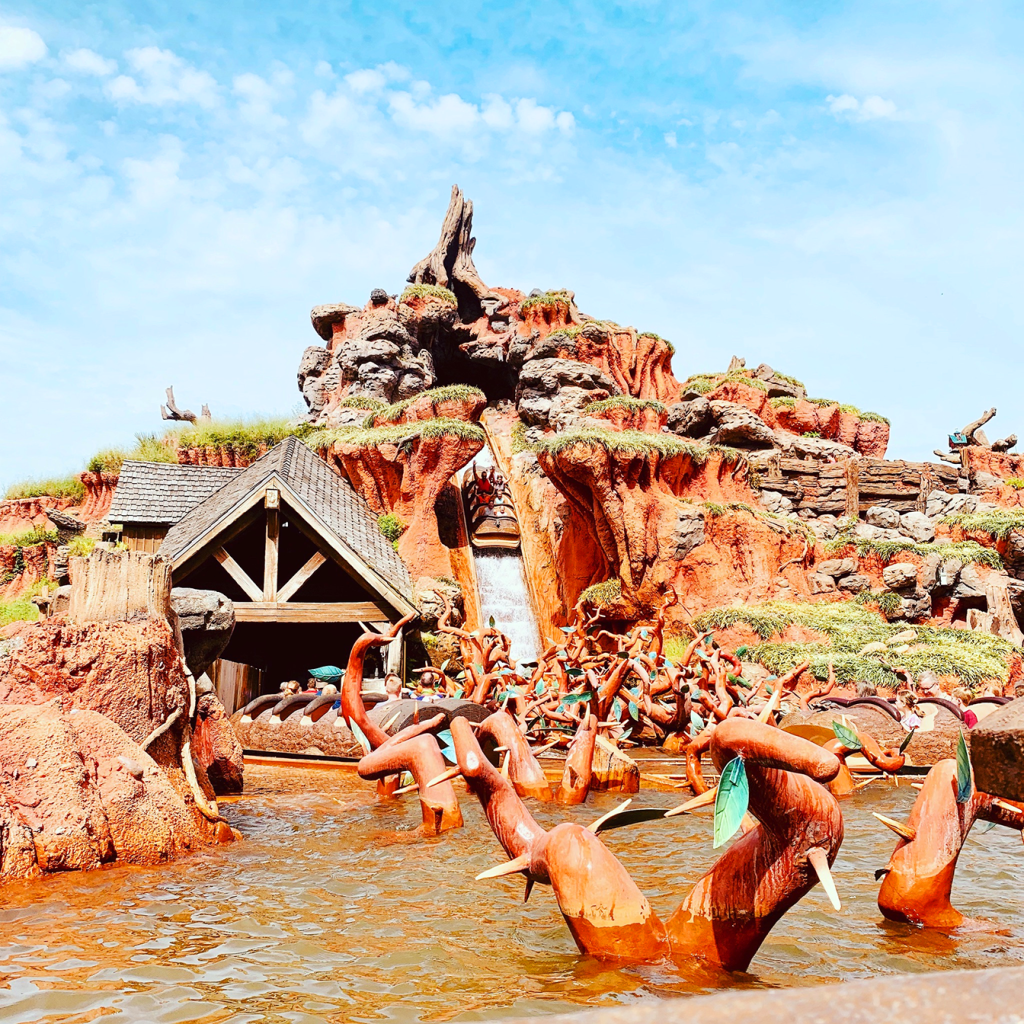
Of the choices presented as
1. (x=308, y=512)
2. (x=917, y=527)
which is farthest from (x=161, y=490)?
(x=917, y=527)

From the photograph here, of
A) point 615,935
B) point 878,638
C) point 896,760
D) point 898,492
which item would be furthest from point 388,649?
point 898,492

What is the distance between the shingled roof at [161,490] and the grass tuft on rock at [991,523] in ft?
57.5

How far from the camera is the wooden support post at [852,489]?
78.7ft

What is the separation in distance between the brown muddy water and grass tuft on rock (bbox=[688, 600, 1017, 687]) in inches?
406

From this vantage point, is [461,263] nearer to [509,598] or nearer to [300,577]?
[509,598]

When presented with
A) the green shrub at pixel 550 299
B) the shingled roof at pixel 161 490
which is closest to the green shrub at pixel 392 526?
the shingled roof at pixel 161 490

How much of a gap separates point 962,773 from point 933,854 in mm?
549

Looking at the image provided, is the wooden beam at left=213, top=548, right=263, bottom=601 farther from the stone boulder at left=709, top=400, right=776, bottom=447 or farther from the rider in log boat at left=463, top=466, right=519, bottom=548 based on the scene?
the stone boulder at left=709, top=400, right=776, bottom=447

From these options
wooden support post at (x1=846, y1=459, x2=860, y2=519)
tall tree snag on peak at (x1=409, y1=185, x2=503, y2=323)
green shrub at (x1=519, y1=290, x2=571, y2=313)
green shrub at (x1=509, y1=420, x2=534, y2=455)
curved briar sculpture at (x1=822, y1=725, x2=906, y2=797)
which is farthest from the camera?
tall tree snag on peak at (x1=409, y1=185, x2=503, y2=323)

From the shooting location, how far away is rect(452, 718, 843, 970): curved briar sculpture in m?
2.51

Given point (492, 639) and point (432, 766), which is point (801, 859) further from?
point (492, 639)

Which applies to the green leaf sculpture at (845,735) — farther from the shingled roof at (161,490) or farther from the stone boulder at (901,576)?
the stone boulder at (901,576)

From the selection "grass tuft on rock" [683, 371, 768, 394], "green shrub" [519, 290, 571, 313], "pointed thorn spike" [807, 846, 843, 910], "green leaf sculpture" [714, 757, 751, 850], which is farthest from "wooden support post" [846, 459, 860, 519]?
"green leaf sculpture" [714, 757, 751, 850]

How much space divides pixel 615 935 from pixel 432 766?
2.61 meters
